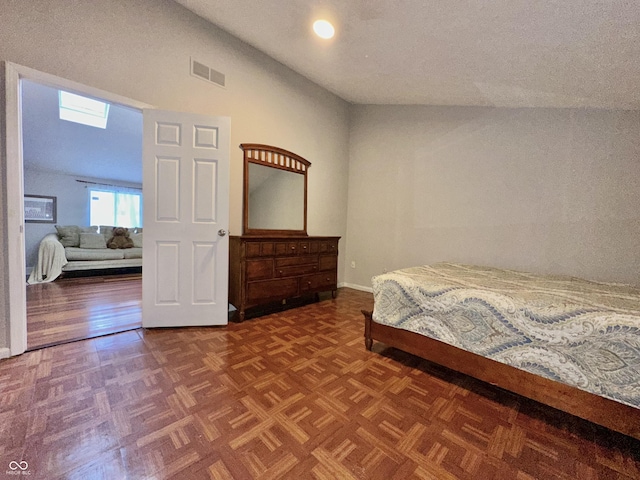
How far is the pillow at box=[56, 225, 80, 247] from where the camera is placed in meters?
4.96

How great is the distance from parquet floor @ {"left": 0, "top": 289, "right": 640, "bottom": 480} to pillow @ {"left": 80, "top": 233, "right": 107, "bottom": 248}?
12.8 feet

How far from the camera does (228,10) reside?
246cm

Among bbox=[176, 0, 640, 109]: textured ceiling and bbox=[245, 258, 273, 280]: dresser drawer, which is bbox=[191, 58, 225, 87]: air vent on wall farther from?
bbox=[245, 258, 273, 280]: dresser drawer

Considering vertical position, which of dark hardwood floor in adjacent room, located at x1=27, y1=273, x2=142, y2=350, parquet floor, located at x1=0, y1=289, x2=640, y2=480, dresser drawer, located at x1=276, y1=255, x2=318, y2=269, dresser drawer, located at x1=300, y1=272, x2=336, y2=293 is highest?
dresser drawer, located at x1=276, y1=255, x2=318, y2=269

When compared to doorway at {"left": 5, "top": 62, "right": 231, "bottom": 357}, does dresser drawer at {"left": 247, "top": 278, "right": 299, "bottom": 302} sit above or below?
below

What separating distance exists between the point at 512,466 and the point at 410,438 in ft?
1.33

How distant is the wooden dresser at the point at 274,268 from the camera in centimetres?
273

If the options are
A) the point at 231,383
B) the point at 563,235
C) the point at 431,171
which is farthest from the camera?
the point at 431,171

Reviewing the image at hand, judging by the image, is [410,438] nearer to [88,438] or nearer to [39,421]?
[88,438]

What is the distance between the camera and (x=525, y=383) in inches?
57.5

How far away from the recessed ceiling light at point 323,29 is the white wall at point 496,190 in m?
1.69

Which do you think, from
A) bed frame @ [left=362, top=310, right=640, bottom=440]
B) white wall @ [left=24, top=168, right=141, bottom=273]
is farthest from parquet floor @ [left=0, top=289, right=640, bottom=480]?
white wall @ [left=24, top=168, right=141, bottom=273]

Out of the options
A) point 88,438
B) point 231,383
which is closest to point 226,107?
point 231,383

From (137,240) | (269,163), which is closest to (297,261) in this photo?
(269,163)
